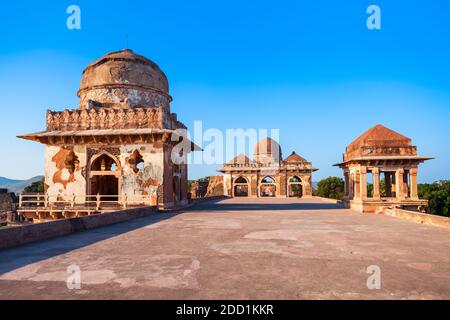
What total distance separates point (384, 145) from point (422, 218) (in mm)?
7046

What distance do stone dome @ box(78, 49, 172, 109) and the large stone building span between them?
0.19 feet

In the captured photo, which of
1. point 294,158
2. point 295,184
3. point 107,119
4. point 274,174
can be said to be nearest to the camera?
point 107,119

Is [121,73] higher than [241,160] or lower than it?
higher

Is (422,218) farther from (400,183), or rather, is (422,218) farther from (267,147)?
(267,147)

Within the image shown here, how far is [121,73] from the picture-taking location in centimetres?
1864

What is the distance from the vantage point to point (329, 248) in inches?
248

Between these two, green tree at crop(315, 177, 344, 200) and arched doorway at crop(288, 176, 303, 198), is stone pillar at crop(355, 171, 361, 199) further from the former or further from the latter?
green tree at crop(315, 177, 344, 200)

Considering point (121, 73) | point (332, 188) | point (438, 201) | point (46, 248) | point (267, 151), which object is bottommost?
point (438, 201)

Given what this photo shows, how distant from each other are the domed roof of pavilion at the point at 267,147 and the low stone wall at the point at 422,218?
31.9m

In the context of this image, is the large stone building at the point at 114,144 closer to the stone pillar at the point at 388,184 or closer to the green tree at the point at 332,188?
the stone pillar at the point at 388,184

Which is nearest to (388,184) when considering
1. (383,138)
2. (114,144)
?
(383,138)

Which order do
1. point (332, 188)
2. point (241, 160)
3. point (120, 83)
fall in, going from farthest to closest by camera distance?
point (332, 188)
point (241, 160)
point (120, 83)

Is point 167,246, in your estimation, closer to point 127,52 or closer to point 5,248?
point 5,248
